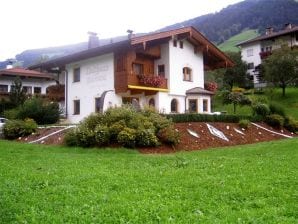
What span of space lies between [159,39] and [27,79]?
2956 centimetres

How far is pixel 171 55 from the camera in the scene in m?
34.3

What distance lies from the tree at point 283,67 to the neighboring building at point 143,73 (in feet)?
49.7

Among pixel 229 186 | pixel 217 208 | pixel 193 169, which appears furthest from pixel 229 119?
pixel 217 208

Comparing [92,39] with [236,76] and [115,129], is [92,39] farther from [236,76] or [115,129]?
[236,76]

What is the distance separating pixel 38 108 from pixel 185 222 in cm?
2799

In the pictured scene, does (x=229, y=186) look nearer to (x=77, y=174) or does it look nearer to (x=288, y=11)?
(x=77, y=174)

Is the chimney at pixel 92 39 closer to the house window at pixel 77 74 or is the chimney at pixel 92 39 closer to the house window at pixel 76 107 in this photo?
the house window at pixel 77 74

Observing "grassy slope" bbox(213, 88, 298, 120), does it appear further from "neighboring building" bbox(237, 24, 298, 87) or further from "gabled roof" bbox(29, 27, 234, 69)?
"neighboring building" bbox(237, 24, 298, 87)

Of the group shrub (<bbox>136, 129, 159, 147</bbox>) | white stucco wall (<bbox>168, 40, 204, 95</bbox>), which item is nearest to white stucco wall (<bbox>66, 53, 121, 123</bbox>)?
white stucco wall (<bbox>168, 40, 204, 95</bbox>)

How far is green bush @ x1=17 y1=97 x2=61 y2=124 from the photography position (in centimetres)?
3272

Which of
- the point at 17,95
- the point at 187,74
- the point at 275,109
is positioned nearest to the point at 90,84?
the point at 187,74

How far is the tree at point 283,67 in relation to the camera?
169 feet

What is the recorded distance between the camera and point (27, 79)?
189 ft

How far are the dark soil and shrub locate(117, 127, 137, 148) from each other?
55 centimetres
